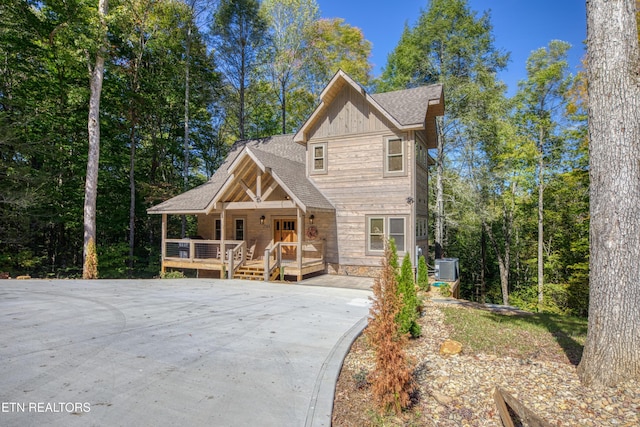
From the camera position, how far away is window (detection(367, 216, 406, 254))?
41.7 ft

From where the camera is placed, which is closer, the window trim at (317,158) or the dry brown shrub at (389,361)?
the dry brown shrub at (389,361)

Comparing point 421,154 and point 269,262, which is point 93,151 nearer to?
point 269,262

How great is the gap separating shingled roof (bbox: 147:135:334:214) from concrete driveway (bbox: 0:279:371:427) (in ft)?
15.7

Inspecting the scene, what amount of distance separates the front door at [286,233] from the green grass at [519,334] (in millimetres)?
7939

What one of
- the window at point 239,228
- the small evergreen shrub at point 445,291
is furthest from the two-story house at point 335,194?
the small evergreen shrub at point 445,291

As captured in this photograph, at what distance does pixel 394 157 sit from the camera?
12.9 metres

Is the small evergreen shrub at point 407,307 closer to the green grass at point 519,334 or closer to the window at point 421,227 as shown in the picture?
the green grass at point 519,334

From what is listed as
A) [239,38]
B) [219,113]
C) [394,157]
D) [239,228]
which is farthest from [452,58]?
[219,113]

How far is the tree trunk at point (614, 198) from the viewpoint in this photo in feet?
13.0

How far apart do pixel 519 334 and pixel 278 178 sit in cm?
861

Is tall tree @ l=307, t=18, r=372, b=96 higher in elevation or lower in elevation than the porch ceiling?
higher

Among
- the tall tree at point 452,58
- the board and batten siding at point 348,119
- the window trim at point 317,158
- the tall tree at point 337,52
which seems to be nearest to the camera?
the board and batten siding at point 348,119

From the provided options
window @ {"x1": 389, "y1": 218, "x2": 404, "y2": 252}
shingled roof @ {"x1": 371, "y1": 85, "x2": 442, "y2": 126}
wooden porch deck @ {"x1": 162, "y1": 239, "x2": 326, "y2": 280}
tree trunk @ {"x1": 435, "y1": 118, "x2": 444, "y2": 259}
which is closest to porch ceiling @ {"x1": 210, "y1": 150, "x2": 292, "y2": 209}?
wooden porch deck @ {"x1": 162, "y1": 239, "x2": 326, "y2": 280}

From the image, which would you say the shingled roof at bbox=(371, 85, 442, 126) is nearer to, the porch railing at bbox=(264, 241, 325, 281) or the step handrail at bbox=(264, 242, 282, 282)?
the porch railing at bbox=(264, 241, 325, 281)
